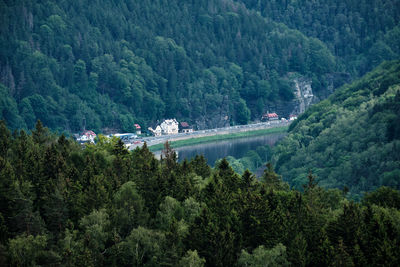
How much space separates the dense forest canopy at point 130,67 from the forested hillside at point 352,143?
4964cm

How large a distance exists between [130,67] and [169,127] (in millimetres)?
22971

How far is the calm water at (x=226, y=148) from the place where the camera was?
128 meters

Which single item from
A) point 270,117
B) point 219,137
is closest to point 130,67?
point 219,137

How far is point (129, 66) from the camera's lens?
16562cm

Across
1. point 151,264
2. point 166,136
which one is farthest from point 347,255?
point 166,136

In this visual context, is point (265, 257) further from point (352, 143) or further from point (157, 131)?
point (157, 131)

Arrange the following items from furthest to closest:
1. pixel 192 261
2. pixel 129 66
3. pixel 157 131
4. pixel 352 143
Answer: pixel 129 66 < pixel 157 131 < pixel 352 143 < pixel 192 261

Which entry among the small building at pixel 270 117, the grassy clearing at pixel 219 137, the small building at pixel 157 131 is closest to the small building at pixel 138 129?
the small building at pixel 157 131

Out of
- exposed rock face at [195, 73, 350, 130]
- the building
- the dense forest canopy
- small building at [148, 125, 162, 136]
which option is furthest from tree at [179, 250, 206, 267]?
exposed rock face at [195, 73, 350, 130]

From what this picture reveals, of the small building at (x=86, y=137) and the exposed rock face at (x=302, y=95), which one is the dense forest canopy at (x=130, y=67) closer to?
the exposed rock face at (x=302, y=95)

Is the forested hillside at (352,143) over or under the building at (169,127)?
under

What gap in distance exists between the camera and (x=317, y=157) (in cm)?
9194

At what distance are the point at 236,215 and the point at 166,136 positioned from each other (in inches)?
4055

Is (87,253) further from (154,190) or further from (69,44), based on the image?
(69,44)
